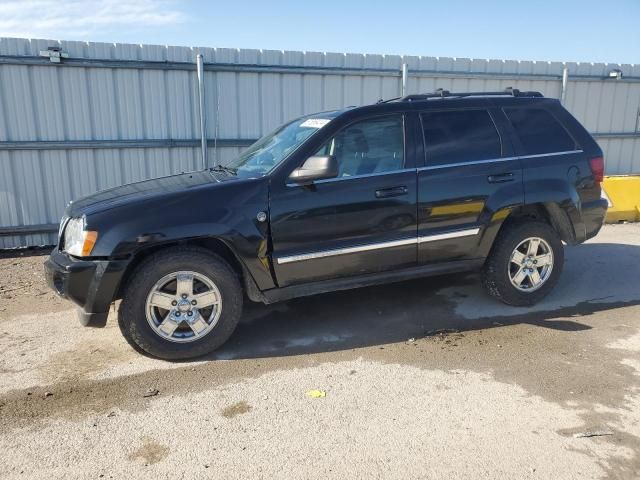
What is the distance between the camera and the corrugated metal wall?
739 cm

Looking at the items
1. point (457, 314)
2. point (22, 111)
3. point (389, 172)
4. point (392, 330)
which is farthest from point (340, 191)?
point (22, 111)

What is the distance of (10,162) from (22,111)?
29.1 inches

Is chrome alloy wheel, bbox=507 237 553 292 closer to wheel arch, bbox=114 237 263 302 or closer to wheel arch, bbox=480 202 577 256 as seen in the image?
wheel arch, bbox=480 202 577 256

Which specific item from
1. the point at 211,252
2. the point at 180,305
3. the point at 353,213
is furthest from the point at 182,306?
the point at 353,213

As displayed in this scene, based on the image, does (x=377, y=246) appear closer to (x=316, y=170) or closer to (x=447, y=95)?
(x=316, y=170)

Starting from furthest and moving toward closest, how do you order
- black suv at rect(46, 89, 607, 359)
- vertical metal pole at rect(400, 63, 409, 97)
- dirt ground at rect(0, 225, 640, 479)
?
vertical metal pole at rect(400, 63, 409, 97), black suv at rect(46, 89, 607, 359), dirt ground at rect(0, 225, 640, 479)

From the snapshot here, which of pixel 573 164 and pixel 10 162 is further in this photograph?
pixel 10 162

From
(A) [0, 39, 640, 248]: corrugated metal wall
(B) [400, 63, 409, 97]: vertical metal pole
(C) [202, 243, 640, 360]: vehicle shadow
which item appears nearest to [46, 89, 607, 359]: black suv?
(C) [202, 243, 640, 360]: vehicle shadow

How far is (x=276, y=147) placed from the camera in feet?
15.0

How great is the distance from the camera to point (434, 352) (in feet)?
13.4

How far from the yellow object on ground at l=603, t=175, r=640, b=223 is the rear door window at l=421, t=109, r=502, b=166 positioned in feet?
17.7

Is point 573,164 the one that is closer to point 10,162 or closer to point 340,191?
point 340,191

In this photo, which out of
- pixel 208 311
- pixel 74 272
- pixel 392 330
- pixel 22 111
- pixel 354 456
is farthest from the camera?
pixel 22 111

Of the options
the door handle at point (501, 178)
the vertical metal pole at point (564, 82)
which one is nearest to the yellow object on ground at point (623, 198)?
the vertical metal pole at point (564, 82)
